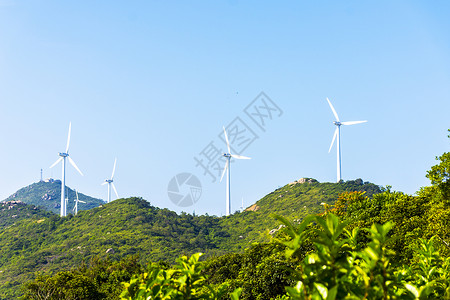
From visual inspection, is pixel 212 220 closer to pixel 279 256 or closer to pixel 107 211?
pixel 107 211

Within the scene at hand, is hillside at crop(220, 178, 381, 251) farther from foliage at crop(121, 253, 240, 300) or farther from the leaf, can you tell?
the leaf

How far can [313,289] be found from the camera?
325cm

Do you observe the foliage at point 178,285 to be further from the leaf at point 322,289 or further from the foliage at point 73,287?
the foliage at point 73,287

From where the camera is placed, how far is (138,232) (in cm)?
10981

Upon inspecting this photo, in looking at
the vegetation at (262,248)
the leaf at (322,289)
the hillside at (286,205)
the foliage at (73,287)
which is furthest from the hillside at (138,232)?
the leaf at (322,289)

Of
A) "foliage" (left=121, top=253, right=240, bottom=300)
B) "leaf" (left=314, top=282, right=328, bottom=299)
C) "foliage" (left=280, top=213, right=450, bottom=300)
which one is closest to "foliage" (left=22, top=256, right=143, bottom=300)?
"foliage" (left=121, top=253, right=240, bottom=300)

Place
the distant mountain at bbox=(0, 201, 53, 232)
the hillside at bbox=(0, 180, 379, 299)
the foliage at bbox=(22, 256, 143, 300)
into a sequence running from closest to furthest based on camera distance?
the foliage at bbox=(22, 256, 143, 300)
the hillside at bbox=(0, 180, 379, 299)
the distant mountain at bbox=(0, 201, 53, 232)

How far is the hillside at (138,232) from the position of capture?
94688 mm

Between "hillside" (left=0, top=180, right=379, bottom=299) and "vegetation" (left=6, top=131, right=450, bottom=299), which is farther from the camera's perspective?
"hillside" (left=0, top=180, right=379, bottom=299)

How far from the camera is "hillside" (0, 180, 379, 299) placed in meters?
94.7

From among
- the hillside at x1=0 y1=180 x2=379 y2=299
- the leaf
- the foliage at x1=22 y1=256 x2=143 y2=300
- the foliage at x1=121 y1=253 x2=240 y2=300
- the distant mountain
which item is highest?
the distant mountain

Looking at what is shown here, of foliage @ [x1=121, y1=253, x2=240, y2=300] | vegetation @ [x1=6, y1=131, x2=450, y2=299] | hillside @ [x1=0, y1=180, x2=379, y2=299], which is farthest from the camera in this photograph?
hillside @ [x1=0, y1=180, x2=379, y2=299]

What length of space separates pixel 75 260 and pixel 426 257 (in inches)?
3744

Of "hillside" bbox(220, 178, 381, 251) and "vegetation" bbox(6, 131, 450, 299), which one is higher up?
"hillside" bbox(220, 178, 381, 251)
